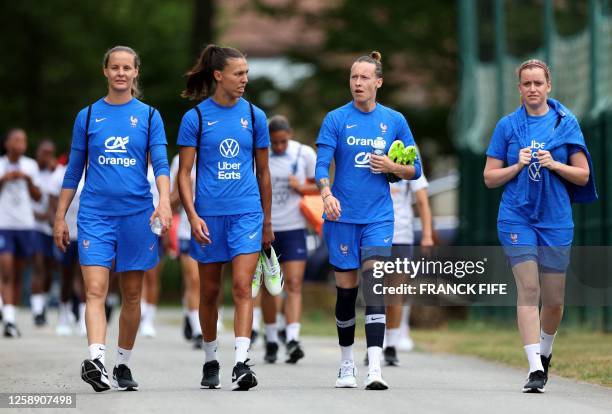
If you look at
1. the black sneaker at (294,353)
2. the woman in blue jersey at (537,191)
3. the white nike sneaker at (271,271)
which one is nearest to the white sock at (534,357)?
the woman in blue jersey at (537,191)

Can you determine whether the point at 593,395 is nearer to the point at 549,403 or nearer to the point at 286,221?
the point at 549,403

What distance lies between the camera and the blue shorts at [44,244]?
1926 centimetres

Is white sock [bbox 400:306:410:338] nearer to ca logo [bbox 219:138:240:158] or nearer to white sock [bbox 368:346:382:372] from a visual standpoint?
white sock [bbox 368:346:382:372]

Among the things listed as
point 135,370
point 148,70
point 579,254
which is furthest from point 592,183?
A: point 148,70

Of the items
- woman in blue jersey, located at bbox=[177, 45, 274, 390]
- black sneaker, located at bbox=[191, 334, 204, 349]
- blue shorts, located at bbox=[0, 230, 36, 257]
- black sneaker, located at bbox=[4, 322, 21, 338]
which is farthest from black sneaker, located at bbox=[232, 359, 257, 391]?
blue shorts, located at bbox=[0, 230, 36, 257]

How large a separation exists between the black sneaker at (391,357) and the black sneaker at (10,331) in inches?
213

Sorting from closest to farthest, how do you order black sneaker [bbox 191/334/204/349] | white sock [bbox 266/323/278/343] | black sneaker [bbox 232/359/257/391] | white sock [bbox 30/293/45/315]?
black sneaker [bbox 232/359/257/391]
white sock [bbox 266/323/278/343]
black sneaker [bbox 191/334/204/349]
white sock [bbox 30/293/45/315]

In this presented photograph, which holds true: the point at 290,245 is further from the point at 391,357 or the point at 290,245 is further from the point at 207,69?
the point at 207,69

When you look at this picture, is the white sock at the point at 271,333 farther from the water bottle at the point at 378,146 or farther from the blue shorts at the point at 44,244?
the blue shorts at the point at 44,244

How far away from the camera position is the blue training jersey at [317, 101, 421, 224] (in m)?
10.7

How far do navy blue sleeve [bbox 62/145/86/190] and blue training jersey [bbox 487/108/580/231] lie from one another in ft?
9.22

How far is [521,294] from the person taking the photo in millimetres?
10492

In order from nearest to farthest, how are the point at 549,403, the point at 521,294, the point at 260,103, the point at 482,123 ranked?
1. the point at 549,403
2. the point at 521,294
3. the point at 482,123
4. the point at 260,103

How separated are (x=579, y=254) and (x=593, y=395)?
853cm
